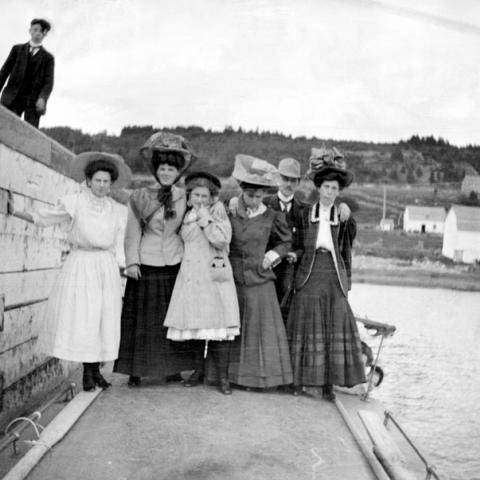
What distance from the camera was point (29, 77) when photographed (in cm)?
591

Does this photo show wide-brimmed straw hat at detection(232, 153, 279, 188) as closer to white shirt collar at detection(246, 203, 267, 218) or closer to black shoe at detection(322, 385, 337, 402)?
white shirt collar at detection(246, 203, 267, 218)

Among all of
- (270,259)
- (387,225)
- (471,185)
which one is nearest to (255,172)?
(270,259)

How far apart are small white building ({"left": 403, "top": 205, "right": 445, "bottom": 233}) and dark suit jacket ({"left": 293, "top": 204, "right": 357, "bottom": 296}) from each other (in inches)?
513

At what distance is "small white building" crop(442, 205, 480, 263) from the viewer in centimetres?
1306

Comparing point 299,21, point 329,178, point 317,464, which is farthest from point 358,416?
point 299,21

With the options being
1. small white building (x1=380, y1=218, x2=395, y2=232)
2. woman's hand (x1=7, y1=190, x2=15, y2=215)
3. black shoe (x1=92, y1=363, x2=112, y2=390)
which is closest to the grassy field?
small white building (x1=380, y1=218, x2=395, y2=232)

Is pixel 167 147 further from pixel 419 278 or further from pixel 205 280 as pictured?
pixel 419 278

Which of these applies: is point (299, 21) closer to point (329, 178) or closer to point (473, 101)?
point (329, 178)

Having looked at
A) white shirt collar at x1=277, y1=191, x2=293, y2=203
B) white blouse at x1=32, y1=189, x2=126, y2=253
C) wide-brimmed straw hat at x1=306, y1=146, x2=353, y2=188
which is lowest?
white blouse at x1=32, y1=189, x2=126, y2=253

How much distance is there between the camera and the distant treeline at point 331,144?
10.7 m

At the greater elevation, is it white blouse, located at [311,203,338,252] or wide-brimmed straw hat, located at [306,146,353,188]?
wide-brimmed straw hat, located at [306,146,353,188]

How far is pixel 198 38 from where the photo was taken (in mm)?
6227

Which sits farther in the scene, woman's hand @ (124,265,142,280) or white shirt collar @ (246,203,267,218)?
white shirt collar @ (246,203,267,218)

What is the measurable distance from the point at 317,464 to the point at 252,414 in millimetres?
792
